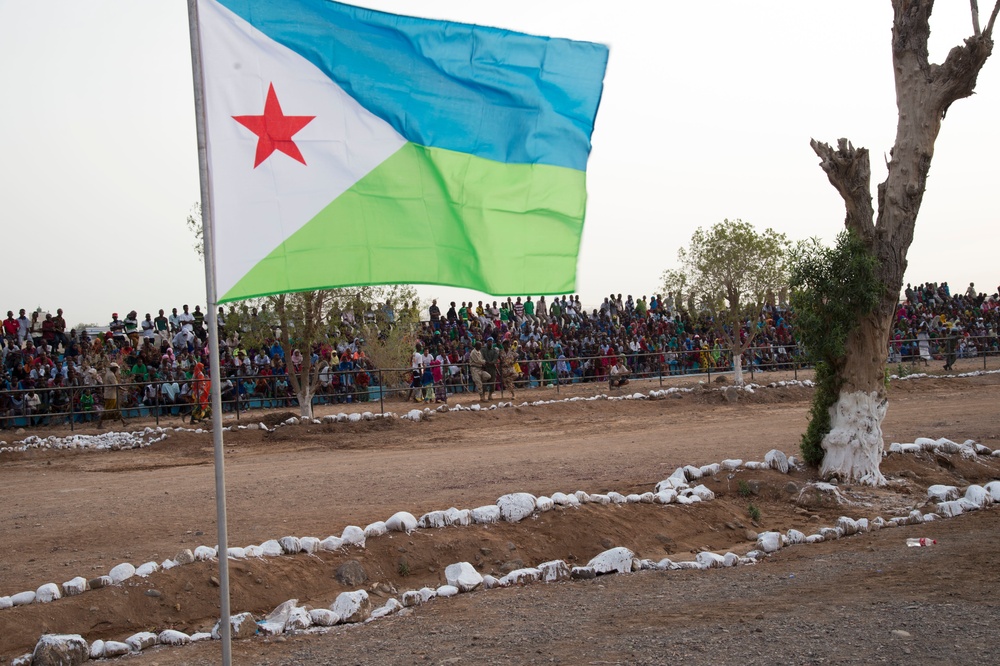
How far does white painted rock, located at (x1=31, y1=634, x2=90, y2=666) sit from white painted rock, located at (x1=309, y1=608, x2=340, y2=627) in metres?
1.67

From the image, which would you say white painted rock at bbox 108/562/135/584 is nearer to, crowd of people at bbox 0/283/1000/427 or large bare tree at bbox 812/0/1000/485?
large bare tree at bbox 812/0/1000/485

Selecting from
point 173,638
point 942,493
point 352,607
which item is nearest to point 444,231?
point 352,607

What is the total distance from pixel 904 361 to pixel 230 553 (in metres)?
33.5

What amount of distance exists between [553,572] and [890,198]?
7886 millimetres

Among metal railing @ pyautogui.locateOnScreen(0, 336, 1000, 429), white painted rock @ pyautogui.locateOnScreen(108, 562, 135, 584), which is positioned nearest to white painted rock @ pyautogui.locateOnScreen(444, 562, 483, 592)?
white painted rock @ pyautogui.locateOnScreen(108, 562, 135, 584)

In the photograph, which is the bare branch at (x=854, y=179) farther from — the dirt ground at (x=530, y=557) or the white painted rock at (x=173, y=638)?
the white painted rock at (x=173, y=638)

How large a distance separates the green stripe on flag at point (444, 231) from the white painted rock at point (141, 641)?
3297 mm

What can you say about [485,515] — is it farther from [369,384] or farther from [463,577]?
[369,384]

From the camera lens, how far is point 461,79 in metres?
6.05

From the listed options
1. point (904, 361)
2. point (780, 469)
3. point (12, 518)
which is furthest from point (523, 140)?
point (904, 361)

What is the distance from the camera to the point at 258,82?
5332mm

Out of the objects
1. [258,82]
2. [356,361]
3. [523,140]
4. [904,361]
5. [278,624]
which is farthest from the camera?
[904,361]

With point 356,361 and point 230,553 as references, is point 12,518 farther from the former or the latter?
point 356,361

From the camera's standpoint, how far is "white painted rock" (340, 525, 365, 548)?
9000mm
